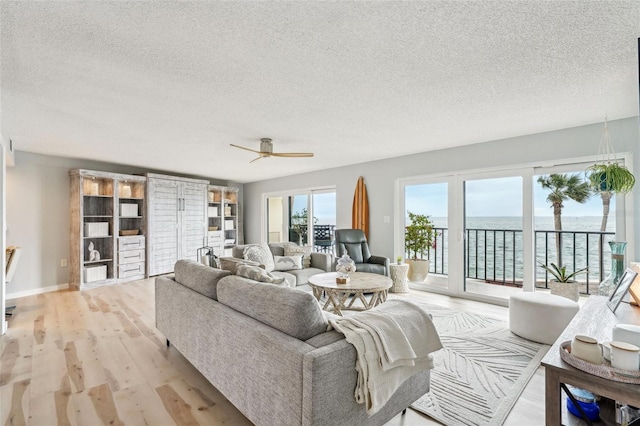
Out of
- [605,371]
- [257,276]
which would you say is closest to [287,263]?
[257,276]

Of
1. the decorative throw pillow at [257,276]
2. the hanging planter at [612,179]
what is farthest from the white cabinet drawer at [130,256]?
the hanging planter at [612,179]

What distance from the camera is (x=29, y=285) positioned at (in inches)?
194

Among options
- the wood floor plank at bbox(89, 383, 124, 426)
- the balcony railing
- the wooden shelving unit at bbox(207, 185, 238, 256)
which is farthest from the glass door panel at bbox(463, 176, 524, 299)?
the wooden shelving unit at bbox(207, 185, 238, 256)

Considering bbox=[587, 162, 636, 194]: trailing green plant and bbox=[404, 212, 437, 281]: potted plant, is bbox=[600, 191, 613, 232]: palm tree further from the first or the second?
bbox=[404, 212, 437, 281]: potted plant

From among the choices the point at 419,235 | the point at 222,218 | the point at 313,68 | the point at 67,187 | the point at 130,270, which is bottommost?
the point at 130,270

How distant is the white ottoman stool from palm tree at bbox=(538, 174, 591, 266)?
142cm

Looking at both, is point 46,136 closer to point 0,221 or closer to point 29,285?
point 0,221

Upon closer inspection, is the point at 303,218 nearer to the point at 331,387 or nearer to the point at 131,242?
the point at 131,242

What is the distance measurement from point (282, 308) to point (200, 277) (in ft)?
3.62

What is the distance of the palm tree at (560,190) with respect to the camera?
3.70 meters

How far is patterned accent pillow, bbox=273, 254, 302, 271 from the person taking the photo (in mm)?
4578

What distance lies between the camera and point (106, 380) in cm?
227

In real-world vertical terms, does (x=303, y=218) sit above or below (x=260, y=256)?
above

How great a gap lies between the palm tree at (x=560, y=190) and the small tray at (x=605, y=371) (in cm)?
333
